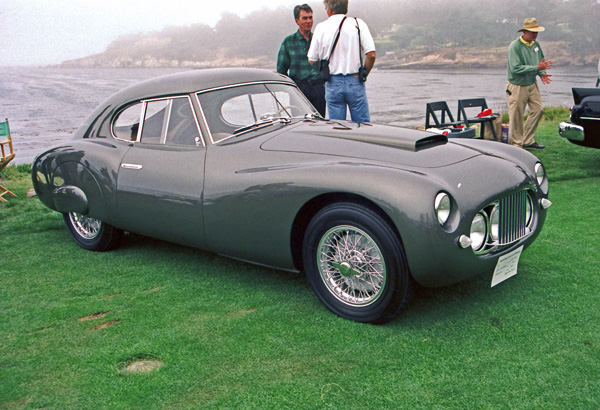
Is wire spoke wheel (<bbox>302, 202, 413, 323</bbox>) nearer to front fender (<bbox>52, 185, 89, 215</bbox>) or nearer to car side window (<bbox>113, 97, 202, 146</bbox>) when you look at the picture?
car side window (<bbox>113, 97, 202, 146</bbox>)

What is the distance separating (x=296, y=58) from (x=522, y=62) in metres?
4.21

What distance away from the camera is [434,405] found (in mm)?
2557

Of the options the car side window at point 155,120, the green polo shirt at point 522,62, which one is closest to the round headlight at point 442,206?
the car side window at point 155,120

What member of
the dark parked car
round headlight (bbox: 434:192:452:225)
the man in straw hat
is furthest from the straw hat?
round headlight (bbox: 434:192:452:225)

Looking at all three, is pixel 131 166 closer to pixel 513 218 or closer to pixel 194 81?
pixel 194 81

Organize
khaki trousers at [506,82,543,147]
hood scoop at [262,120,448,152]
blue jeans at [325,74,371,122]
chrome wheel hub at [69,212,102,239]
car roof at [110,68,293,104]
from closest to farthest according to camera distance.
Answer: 1. hood scoop at [262,120,448,152]
2. car roof at [110,68,293,104]
3. chrome wheel hub at [69,212,102,239]
4. blue jeans at [325,74,371,122]
5. khaki trousers at [506,82,543,147]

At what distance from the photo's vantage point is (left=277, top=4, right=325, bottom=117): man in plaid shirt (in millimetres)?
7418

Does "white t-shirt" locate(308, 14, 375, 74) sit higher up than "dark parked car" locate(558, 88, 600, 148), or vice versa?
"white t-shirt" locate(308, 14, 375, 74)

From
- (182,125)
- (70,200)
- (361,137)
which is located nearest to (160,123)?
(182,125)

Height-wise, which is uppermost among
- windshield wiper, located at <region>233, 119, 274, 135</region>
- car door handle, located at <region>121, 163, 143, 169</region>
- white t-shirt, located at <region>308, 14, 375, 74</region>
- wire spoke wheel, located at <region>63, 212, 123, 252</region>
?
white t-shirt, located at <region>308, 14, 375, 74</region>

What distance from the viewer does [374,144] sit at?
3666 millimetres

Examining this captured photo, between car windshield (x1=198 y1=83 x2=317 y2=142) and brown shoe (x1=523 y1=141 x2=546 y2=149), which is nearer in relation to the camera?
car windshield (x1=198 y1=83 x2=317 y2=142)

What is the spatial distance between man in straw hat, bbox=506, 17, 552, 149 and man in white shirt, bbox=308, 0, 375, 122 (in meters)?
3.84

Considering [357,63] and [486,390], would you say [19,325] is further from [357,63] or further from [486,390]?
[357,63]
